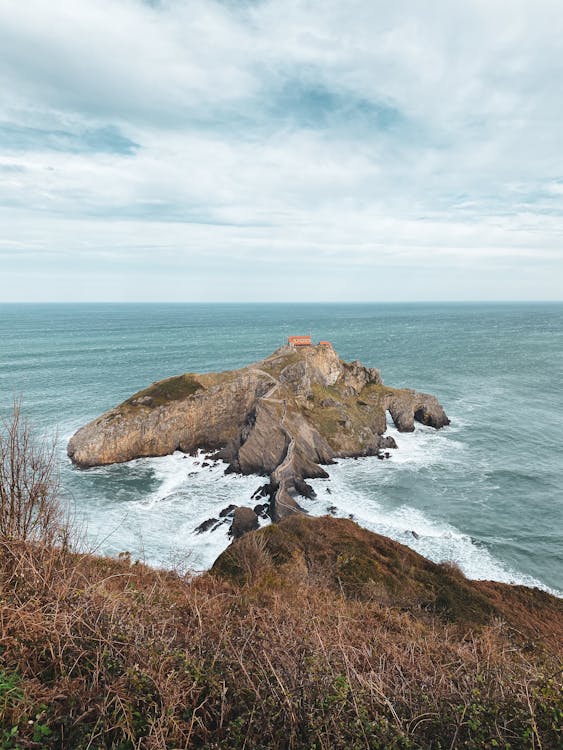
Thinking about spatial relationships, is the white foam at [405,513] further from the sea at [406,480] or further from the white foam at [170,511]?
the white foam at [170,511]

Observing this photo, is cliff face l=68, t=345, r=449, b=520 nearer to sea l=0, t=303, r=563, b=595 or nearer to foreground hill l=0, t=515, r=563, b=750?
sea l=0, t=303, r=563, b=595

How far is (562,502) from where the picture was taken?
128 ft

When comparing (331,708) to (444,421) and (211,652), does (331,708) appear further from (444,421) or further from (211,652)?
(444,421)

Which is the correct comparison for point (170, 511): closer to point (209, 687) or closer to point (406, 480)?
point (406, 480)

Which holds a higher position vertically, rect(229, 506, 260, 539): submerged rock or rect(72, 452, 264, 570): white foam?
rect(229, 506, 260, 539): submerged rock

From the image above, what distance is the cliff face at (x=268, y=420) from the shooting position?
48938mm

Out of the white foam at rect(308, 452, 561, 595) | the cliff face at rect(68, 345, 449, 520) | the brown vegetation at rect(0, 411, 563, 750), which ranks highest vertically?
the brown vegetation at rect(0, 411, 563, 750)

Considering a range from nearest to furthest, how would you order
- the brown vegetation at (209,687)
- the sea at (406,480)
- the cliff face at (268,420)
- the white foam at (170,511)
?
the brown vegetation at (209,687) < the white foam at (170,511) < the sea at (406,480) < the cliff face at (268,420)

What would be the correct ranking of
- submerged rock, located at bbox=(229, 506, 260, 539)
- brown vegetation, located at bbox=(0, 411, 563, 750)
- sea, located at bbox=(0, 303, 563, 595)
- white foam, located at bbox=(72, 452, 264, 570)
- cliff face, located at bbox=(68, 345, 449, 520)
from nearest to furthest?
brown vegetation, located at bbox=(0, 411, 563, 750)
white foam, located at bbox=(72, 452, 264, 570)
sea, located at bbox=(0, 303, 563, 595)
submerged rock, located at bbox=(229, 506, 260, 539)
cliff face, located at bbox=(68, 345, 449, 520)

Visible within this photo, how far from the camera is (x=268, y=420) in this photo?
166 ft

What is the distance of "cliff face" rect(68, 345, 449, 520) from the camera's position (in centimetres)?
4894

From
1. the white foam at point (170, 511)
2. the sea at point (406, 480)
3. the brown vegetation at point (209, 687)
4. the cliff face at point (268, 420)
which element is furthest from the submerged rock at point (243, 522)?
the brown vegetation at point (209, 687)

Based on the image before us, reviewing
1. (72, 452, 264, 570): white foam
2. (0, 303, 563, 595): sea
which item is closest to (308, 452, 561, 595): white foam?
(0, 303, 563, 595): sea

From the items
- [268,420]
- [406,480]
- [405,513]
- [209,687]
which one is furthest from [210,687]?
[268,420]
